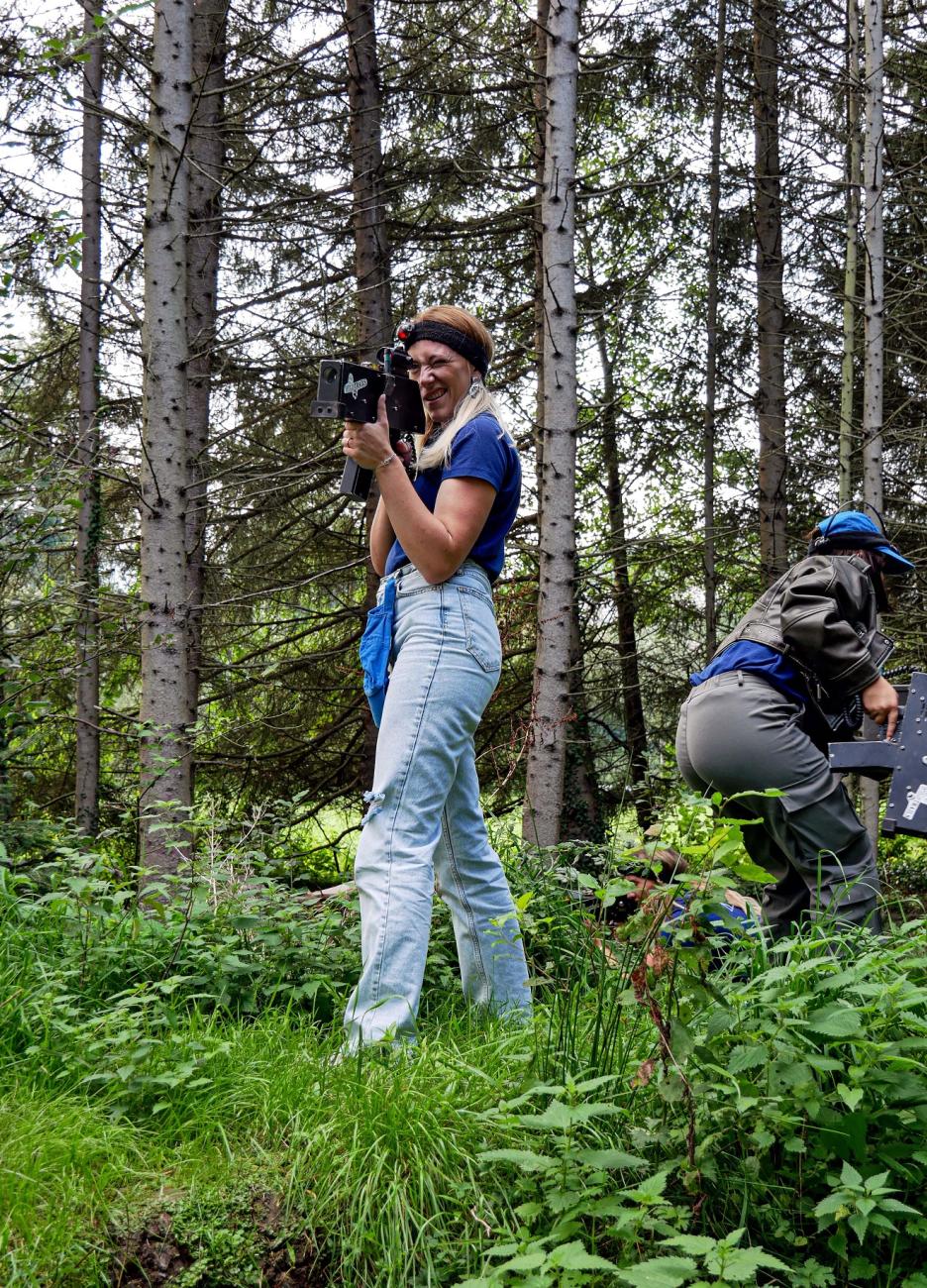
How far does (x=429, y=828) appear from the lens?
3.10 metres

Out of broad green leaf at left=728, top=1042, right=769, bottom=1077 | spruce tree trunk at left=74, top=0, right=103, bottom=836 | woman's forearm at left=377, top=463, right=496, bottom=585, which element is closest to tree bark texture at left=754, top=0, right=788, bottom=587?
spruce tree trunk at left=74, top=0, right=103, bottom=836

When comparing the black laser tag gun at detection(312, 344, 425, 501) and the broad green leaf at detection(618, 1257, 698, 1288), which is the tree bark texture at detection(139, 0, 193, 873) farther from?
the broad green leaf at detection(618, 1257, 698, 1288)

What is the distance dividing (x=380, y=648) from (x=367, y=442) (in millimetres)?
626

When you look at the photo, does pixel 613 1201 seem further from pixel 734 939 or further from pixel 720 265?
pixel 720 265

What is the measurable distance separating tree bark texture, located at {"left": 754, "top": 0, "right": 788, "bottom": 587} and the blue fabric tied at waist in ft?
27.7

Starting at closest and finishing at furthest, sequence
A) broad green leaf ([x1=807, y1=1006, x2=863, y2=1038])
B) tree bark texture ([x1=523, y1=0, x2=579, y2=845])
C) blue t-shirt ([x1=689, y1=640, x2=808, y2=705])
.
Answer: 1. broad green leaf ([x1=807, y1=1006, x2=863, y2=1038])
2. blue t-shirt ([x1=689, y1=640, x2=808, y2=705])
3. tree bark texture ([x1=523, y1=0, x2=579, y2=845])

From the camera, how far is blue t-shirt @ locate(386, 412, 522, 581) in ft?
10.6

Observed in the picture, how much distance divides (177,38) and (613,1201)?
17.5 feet

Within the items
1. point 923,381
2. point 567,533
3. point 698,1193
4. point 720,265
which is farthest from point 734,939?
point 720,265

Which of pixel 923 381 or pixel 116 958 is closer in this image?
pixel 116 958

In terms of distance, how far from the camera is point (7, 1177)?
2246 millimetres

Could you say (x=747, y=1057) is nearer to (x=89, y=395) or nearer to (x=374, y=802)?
(x=374, y=802)

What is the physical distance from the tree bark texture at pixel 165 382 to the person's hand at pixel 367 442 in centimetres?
235

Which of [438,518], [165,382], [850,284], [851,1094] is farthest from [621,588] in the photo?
[851,1094]
